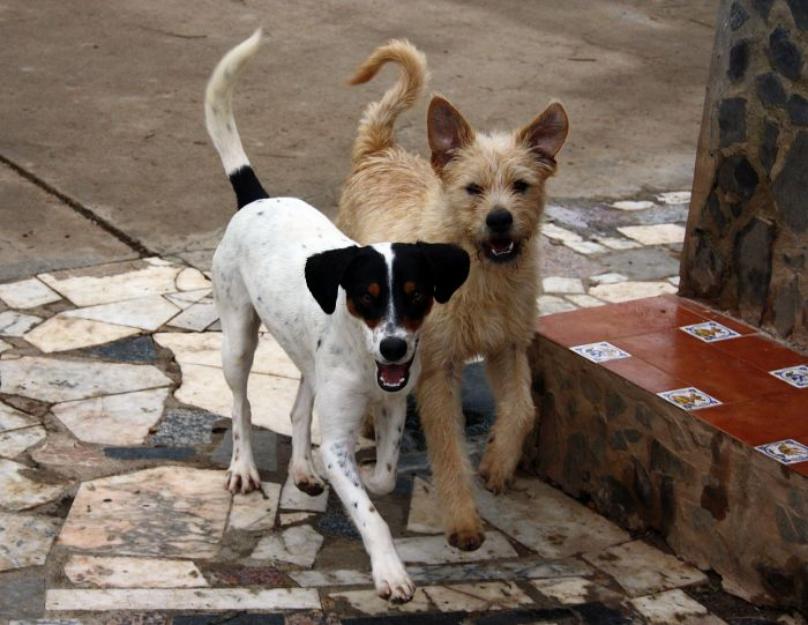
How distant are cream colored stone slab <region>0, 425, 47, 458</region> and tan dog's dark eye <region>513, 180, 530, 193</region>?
203cm

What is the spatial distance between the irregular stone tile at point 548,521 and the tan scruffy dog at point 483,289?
0.15 metres

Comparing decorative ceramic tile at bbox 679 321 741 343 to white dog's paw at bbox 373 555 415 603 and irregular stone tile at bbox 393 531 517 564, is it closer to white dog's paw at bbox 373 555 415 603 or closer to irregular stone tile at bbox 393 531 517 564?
irregular stone tile at bbox 393 531 517 564

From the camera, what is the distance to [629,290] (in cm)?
737

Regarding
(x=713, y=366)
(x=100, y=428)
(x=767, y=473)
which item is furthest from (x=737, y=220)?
(x=100, y=428)

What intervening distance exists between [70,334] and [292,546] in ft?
6.44

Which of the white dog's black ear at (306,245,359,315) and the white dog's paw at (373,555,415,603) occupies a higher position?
the white dog's black ear at (306,245,359,315)

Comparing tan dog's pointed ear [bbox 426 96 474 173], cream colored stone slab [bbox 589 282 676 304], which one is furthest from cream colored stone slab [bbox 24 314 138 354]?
cream colored stone slab [bbox 589 282 676 304]

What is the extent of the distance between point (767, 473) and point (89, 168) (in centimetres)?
511

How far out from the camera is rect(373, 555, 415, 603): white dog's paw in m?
4.42

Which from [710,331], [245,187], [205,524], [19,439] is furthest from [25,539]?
[710,331]

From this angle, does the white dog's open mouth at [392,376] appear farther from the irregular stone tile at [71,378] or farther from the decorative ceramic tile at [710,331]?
the irregular stone tile at [71,378]

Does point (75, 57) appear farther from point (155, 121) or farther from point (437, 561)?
point (437, 561)

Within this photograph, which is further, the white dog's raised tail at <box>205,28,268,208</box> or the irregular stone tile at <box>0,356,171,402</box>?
the irregular stone tile at <box>0,356,171,402</box>

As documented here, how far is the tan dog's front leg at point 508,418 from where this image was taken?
5258 millimetres
